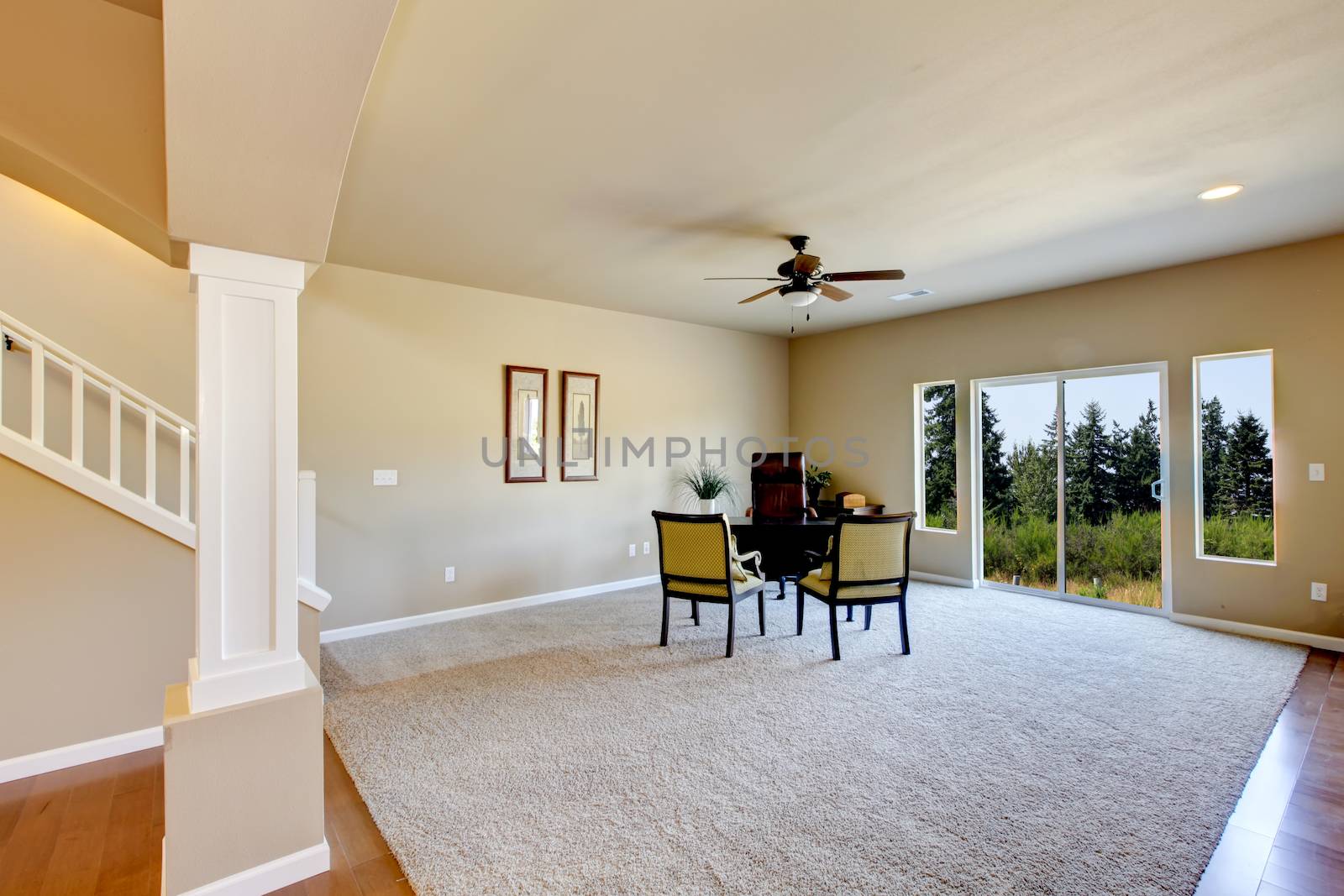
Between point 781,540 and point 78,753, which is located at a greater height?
point 781,540

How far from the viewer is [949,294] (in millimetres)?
Result: 5324

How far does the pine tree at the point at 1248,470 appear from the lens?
420 cm

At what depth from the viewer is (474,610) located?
15.9ft

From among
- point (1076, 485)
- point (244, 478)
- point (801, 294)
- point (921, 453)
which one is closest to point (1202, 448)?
point (1076, 485)

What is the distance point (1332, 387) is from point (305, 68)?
19.4 feet

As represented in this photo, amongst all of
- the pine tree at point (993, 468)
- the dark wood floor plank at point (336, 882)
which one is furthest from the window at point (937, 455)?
the dark wood floor plank at point (336, 882)

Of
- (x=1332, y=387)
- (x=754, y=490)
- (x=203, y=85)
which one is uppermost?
(x=203, y=85)

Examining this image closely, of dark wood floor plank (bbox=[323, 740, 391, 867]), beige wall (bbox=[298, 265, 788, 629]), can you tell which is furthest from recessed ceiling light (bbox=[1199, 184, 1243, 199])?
dark wood floor plank (bbox=[323, 740, 391, 867])

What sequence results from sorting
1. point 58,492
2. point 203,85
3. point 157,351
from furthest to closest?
1. point 157,351
2. point 58,492
3. point 203,85

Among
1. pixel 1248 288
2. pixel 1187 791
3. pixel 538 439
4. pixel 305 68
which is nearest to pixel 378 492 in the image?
pixel 538 439

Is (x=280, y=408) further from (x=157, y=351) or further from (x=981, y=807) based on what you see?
(x=981, y=807)

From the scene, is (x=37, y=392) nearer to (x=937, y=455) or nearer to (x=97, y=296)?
(x=97, y=296)

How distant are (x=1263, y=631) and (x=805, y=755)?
4009mm

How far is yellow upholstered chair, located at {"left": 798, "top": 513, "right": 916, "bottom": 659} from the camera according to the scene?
12.2 ft
